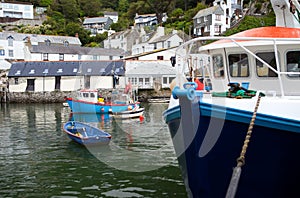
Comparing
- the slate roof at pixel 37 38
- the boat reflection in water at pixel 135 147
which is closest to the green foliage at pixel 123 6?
the slate roof at pixel 37 38

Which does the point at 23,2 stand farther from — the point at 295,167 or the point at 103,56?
the point at 295,167

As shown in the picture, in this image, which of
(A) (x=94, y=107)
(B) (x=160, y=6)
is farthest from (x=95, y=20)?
(A) (x=94, y=107)

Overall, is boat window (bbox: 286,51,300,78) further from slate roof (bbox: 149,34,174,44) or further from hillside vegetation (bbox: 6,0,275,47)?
slate roof (bbox: 149,34,174,44)

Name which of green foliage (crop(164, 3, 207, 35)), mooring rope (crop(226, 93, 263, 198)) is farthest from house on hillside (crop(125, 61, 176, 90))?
mooring rope (crop(226, 93, 263, 198))

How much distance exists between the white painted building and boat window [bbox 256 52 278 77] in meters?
113

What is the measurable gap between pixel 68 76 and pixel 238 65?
147 feet

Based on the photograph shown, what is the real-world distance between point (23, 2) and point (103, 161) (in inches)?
4424

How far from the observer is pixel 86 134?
62.8ft

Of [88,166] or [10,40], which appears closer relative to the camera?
[88,166]

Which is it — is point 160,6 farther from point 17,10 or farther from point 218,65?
point 218,65

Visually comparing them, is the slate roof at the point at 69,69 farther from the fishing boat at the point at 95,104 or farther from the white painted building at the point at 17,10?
the white painted building at the point at 17,10

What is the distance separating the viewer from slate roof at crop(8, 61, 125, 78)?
2016 inches

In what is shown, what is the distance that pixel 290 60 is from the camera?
808 cm

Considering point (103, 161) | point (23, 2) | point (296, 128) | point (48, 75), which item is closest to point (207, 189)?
point (296, 128)
